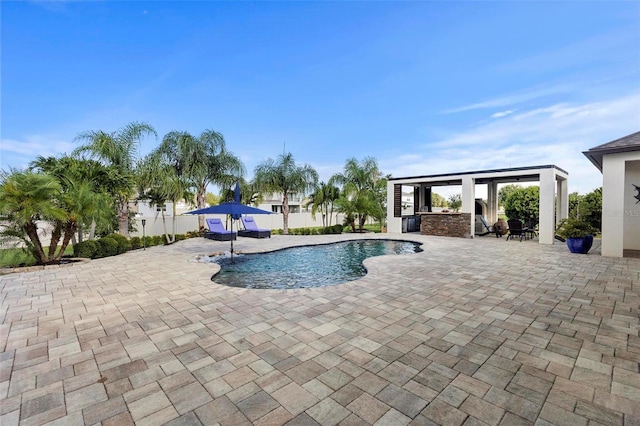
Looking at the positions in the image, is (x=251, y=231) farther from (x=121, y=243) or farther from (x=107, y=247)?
(x=107, y=247)

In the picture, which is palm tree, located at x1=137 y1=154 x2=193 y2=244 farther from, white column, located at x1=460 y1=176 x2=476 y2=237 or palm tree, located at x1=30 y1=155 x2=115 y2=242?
white column, located at x1=460 y1=176 x2=476 y2=237

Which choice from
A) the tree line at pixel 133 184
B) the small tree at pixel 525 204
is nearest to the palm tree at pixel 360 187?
the tree line at pixel 133 184

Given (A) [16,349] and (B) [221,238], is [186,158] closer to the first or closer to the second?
(B) [221,238]

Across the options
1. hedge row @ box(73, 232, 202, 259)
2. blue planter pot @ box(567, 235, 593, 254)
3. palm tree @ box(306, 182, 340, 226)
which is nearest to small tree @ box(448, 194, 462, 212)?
palm tree @ box(306, 182, 340, 226)

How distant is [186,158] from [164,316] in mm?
12754

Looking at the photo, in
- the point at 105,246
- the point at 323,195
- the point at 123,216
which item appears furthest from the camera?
the point at 323,195

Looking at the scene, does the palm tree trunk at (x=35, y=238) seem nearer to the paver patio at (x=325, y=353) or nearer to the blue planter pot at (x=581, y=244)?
the paver patio at (x=325, y=353)

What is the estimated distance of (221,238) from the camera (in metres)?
14.0

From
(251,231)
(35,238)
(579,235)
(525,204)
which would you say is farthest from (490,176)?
(35,238)

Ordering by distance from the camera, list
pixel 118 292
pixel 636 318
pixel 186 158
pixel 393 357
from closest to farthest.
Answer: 1. pixel 393 357
2. pixel 636 318
3. pixel 118 292
4. pixel 186 158

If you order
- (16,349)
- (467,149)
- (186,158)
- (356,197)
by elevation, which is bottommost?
(16,349)

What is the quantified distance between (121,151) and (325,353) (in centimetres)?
1305

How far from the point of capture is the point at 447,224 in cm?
1572

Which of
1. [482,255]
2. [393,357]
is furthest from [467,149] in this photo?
[393,357]
